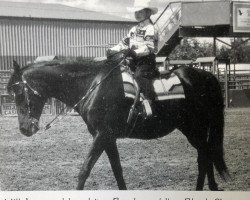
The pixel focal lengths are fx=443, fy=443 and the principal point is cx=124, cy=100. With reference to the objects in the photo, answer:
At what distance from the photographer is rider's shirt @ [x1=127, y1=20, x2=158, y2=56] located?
260 centimetres

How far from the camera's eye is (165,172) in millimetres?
2955

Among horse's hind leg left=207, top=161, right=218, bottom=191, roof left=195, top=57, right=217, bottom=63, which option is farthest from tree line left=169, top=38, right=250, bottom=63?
horse's hind leg left=207, top=161, right=218, bottom=191

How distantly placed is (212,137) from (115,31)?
1.02 m

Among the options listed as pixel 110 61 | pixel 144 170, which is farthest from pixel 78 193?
pixel 110 61

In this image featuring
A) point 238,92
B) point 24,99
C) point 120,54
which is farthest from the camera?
point 238,92

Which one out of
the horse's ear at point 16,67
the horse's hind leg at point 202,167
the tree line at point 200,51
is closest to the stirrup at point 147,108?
the horse's hind leg at point 202,167

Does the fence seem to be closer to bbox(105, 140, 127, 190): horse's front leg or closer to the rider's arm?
the rider's arm

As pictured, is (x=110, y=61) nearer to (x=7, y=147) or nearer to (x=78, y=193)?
(x=78, y=193)

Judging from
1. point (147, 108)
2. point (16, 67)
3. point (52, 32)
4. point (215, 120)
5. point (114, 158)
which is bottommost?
point (114, 158)

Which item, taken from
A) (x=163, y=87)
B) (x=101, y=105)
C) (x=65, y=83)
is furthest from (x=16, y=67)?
(x=163, y=87)

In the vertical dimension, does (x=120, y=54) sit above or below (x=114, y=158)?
above

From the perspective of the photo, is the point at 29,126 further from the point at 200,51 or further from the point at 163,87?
the point at 200,51

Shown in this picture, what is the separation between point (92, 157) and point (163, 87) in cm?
64

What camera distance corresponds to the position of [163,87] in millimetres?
2713
